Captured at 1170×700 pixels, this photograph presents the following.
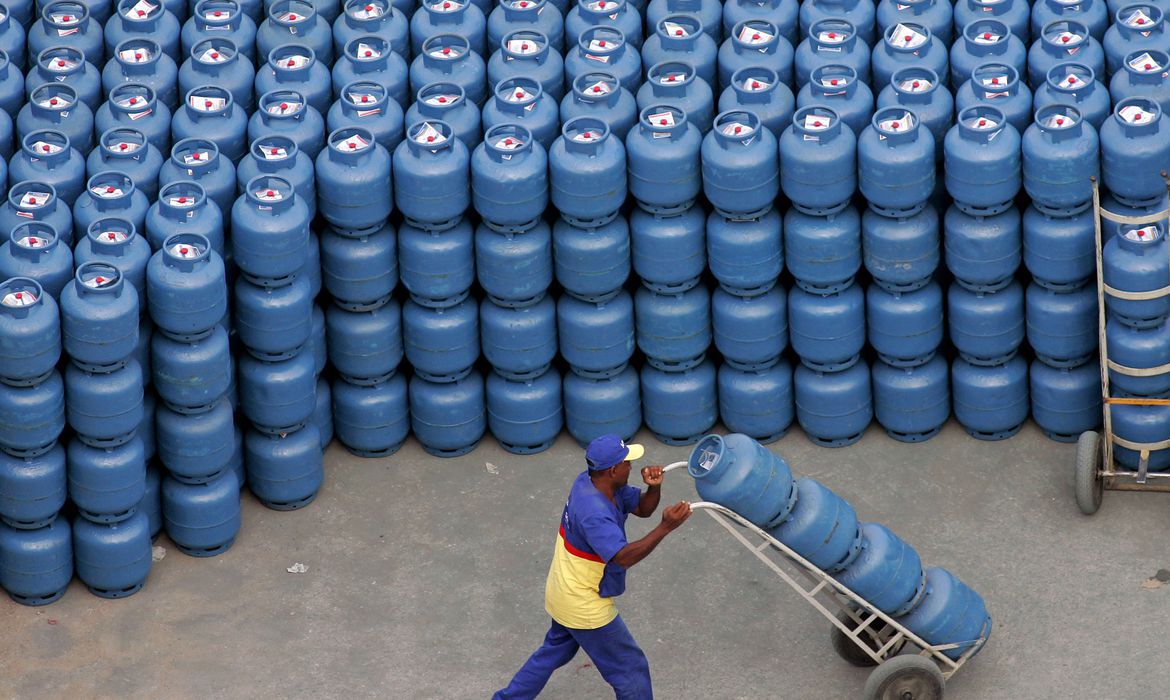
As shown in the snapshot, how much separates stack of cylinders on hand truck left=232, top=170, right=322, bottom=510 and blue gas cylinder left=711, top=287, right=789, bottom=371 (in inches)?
82.4

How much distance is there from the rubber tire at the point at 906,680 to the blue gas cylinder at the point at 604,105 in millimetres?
3505

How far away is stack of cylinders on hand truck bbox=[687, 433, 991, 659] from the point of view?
1233 centimetres

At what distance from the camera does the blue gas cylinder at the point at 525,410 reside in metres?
15.0

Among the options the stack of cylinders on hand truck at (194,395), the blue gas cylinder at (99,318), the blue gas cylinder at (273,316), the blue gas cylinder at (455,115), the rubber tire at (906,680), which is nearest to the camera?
the rubber tire at (906,680)

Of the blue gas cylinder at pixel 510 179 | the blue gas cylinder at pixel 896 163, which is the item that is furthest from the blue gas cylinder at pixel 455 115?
the blue gas cylinder at pixel 896 163

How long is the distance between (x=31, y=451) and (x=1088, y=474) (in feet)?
18.0

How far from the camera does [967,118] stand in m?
14.3

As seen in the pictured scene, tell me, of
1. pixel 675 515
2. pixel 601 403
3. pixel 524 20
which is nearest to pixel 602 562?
pixel 675 515

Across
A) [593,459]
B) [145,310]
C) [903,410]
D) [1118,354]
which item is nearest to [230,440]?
[145,310]

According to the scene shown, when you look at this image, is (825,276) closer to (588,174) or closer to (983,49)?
(588,174)

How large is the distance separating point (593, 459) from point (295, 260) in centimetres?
263

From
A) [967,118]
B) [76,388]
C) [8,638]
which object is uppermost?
[967,118]

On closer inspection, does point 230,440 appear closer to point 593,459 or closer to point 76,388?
point 76,388

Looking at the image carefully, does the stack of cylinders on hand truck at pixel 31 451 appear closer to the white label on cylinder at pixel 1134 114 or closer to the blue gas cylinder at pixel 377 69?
the blue gas cylinder at pixel 377 69
